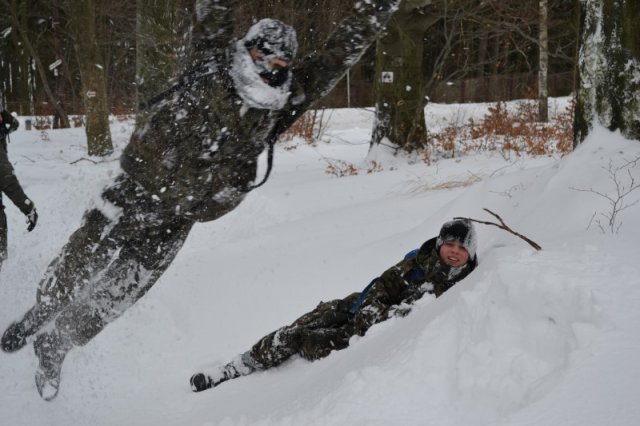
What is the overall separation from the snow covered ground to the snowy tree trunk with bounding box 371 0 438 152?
1.45 metres

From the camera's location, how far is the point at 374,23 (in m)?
3.27

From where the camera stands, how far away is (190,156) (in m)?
3.25

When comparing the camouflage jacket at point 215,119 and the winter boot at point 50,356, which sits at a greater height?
the camouflage jacket at point 215,119

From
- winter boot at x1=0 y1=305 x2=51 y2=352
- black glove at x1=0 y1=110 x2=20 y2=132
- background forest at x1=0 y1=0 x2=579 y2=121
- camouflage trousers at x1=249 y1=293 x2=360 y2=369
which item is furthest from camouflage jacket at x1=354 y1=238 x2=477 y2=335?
black glove at x1=0 y1=110 x2=20 y2=132

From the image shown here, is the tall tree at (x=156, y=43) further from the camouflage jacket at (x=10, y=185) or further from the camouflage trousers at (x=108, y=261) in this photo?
the camouflage trousers at (x=108, y=261)

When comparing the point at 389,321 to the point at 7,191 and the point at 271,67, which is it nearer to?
the point at 271,67

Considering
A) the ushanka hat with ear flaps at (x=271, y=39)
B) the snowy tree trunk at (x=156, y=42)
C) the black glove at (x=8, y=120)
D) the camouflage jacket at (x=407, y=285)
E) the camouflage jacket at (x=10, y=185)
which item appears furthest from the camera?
the snowy tree trunk at (x=156, y=42)

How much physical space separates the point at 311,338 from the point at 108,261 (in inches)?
47.2

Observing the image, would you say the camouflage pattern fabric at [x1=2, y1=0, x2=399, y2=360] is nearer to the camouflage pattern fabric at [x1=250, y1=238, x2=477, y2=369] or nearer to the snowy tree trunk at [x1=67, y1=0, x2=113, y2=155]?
the camouflage pattern fabric at [x1=250, y1=238, x2=477, y2=369]

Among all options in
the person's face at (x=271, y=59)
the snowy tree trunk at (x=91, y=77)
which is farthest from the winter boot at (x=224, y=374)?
the snowy tree trunk at (x=91, y=77)

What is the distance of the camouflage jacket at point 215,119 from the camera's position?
317cm

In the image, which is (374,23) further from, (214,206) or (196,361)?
(196,361)

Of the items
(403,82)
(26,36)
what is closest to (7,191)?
(403,82)

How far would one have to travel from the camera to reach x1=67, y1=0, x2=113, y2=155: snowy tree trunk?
452 inches
